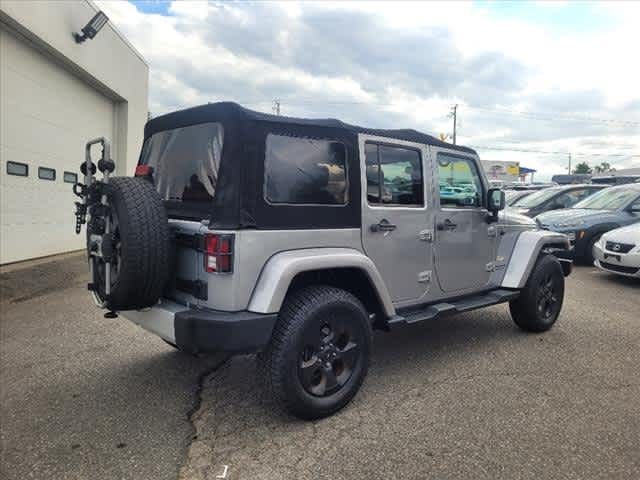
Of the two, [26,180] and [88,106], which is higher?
[88,106]

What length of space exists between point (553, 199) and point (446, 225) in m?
9.38

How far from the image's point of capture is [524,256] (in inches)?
195

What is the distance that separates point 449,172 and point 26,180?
8440 millimetres

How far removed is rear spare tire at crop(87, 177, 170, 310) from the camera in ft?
9.58

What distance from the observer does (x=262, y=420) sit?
3.28 meters

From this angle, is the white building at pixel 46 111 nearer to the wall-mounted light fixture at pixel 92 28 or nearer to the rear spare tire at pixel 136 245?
the wall-mounted light fixture at pixel 92 28

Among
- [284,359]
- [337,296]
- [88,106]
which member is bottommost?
[284,359]

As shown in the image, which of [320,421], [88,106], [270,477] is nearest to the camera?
[270,477]

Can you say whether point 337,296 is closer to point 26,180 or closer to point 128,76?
point 26,180

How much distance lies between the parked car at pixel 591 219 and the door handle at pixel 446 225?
6162 millimetres

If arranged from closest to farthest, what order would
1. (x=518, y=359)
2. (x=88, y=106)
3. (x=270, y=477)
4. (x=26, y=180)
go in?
(x=270, y=477) < (x=518, y=359) < (x=26, y=180) < (x=88, y=106)

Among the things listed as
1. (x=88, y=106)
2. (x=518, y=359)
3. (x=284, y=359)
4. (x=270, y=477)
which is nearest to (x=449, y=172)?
(x=518, y=359)

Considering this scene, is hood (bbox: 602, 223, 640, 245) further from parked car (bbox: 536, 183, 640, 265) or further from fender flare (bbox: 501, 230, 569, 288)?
fender flare (bbox: 501, 230, 569, 288)

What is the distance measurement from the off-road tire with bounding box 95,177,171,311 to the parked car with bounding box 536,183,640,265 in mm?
8477
